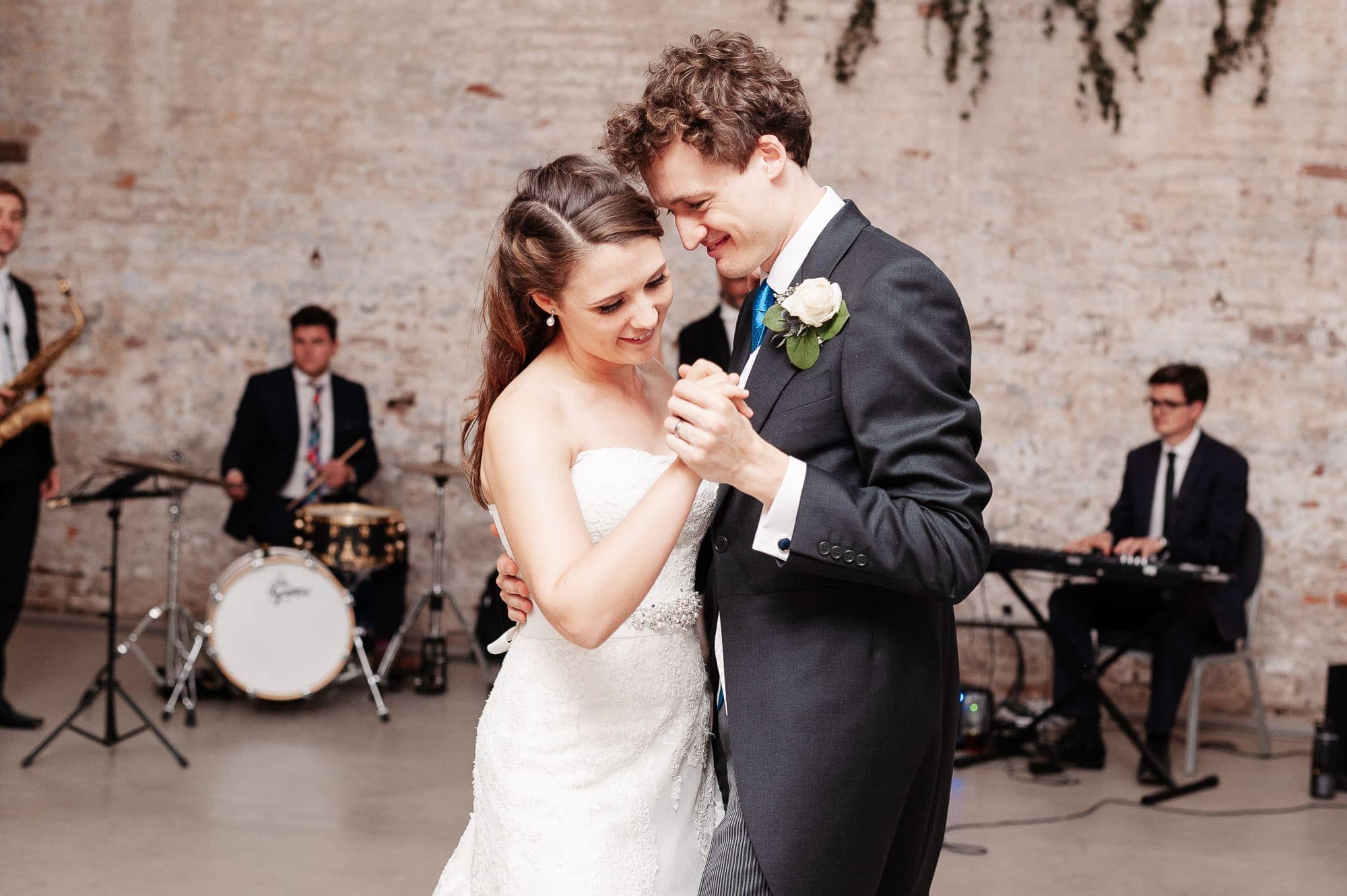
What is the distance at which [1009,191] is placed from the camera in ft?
22.5

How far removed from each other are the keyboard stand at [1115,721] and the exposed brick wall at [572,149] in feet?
3.85

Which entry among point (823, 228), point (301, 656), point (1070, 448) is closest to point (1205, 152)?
point (1070, 448)

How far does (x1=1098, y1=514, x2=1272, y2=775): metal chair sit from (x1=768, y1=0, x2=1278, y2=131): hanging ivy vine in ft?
7.22

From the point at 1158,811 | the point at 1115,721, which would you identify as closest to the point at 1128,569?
the point at 1115,721

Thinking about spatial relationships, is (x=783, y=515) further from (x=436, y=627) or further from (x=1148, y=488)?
(x=436, y=627)

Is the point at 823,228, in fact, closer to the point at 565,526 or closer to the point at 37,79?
the point at 565,526

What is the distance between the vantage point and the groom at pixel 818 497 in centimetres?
170

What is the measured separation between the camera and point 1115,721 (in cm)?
566

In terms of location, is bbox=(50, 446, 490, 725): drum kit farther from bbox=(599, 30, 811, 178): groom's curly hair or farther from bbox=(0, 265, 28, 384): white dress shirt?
bbox=(599, 30, 811, 178): groom's curly hair

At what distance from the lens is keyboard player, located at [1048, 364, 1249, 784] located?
18.8ft

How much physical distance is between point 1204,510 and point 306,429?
173 inches

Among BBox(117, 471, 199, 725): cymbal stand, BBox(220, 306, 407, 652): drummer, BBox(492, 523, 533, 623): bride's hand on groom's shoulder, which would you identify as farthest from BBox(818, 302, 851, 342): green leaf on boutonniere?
BBox(220, 306, 407, 652): drummer

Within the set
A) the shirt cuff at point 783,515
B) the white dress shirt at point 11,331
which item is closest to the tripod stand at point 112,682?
the white dress shirt at point 11,331

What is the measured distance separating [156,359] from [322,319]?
146 cm
